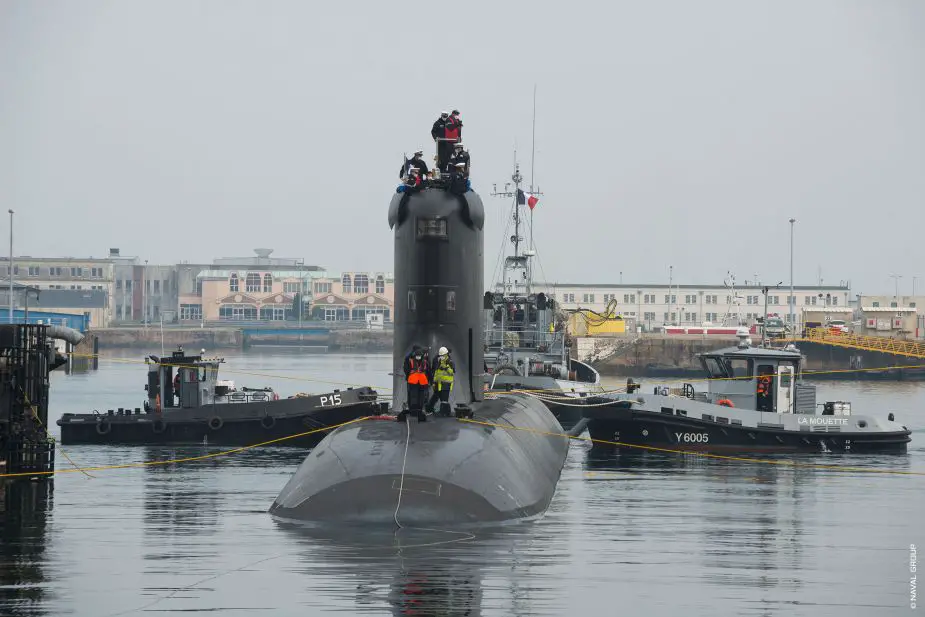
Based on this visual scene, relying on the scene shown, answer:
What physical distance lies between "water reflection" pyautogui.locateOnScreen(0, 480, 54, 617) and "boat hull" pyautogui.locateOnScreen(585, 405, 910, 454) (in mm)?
16930

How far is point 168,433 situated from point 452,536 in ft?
80.8

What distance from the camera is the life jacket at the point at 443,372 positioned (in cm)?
2439

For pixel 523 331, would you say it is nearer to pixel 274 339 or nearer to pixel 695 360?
pixel 695 360

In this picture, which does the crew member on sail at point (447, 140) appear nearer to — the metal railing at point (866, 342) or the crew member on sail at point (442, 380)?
the crew member on sail at point (442, 380)

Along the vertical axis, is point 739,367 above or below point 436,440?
above

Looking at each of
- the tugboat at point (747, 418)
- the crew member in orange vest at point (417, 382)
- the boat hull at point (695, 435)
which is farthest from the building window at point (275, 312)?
the crew member in orange vest at point (417, 382)

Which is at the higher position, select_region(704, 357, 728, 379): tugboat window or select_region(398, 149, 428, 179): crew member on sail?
select_region(398, 149, 428, 179): crew member on sail

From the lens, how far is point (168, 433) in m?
42.2

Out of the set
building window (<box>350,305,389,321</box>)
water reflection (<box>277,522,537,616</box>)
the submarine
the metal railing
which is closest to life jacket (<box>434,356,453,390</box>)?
the submarine

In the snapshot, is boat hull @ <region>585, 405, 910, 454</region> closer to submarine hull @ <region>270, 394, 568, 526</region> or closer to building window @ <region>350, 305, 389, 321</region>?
submarine hull @ <region>270, 394, 568, 526</region>

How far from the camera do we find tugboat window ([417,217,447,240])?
25.2m

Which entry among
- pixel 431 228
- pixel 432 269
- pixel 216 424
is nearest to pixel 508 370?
pixel 216 424

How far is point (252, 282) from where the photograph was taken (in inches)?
7805

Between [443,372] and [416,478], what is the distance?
449 cm
